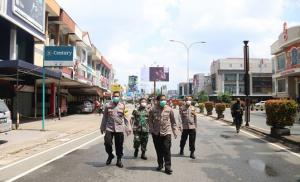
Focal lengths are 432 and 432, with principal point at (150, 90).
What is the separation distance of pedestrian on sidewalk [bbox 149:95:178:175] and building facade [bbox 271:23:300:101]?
41.5 m

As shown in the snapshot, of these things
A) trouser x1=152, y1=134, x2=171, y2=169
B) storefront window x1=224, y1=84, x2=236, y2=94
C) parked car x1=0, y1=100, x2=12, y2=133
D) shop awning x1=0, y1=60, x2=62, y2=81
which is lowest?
trouser x1=152, y1=134, x2=171, y2=169

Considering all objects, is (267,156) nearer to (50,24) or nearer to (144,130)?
(144,130)

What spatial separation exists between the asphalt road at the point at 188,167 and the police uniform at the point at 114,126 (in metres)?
0.47

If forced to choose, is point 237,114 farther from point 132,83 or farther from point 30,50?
point 132,83

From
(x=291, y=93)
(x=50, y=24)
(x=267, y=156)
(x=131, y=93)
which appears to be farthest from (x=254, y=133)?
(x=131, y=93)

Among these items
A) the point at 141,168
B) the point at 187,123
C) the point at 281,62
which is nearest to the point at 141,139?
the point at 187,123

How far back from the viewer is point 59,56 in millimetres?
23109

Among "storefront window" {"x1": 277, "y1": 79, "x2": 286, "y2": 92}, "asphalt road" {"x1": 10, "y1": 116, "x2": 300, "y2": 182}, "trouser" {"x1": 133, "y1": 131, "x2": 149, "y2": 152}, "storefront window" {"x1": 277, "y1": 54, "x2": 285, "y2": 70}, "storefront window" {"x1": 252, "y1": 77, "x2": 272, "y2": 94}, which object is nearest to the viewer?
"asphalt road" {"x1": 10, "y1": 116, "x2": 300, "y2": 182}

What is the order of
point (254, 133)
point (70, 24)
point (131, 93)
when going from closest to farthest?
point (254, 133), point (70, 24), point (131, 93)

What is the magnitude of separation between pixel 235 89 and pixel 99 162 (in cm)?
10096

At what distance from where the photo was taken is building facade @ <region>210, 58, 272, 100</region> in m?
107

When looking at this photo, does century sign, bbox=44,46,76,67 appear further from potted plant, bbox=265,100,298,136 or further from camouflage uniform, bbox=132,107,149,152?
camouflage uniform, bbox=132,107,149,152

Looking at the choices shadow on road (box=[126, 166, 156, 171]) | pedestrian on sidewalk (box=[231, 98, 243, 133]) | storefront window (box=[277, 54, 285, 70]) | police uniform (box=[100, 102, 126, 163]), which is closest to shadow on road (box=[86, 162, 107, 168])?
police uniform (box=[100, 102, 126, 163])

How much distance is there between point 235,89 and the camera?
109 meters
